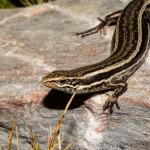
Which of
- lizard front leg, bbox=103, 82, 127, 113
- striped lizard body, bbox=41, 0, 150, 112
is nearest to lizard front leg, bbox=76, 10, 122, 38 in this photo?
striped lizard body, bbox=41, 0, 150, 112

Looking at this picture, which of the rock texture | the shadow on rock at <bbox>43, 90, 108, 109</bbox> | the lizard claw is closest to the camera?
the lizard claw

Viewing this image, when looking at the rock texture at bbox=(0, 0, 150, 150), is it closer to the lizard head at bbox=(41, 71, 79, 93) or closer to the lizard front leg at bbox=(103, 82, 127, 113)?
the lizard front leg at bbox=(103, 82, 127, 113)

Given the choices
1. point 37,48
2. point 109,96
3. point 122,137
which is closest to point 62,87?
point 109,96

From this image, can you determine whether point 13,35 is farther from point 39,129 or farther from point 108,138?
point 108,138

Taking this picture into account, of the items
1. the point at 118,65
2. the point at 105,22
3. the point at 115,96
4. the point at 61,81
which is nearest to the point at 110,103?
the point at 115,96

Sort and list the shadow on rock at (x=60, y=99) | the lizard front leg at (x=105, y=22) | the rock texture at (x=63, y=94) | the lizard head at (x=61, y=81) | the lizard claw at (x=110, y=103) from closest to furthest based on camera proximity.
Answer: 1. the lizard head at (x=61, y=81)
2. the lizard claw at (x=110, y=103)
3. the rock texture at (x=63, y=94)
4. the shadow on rock at (x=60, y=99)
5. the lizard front leg at (x=105, y=22)

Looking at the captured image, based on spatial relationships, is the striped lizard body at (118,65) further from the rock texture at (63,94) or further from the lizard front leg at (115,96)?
the rock texture at (63,94)

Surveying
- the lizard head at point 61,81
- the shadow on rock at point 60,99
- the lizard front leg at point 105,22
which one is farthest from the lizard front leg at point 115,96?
the lizard front leg at point 105,22

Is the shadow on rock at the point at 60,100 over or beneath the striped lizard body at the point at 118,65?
beneath
